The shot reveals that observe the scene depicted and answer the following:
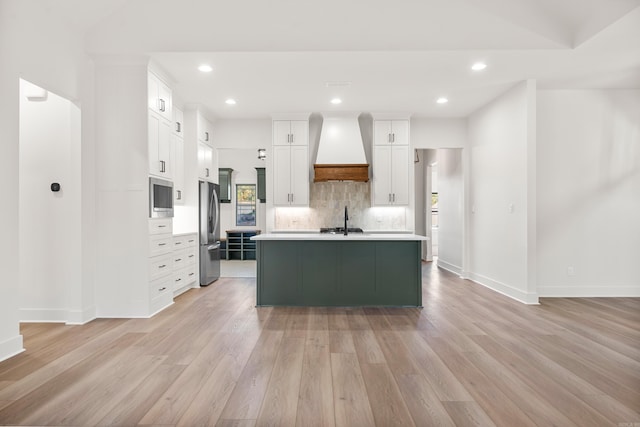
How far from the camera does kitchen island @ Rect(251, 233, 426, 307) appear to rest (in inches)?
167

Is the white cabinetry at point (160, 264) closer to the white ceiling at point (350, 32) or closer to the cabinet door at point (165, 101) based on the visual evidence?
the cabinet door at point (165, 101)

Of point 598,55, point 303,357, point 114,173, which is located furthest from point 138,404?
point 598,55

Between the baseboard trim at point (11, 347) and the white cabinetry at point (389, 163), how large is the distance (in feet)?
16.3

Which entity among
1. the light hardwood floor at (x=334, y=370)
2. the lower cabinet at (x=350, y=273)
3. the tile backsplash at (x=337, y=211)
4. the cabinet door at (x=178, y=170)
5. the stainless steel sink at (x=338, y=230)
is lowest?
the light hardwood floor at (x=334, y=370)

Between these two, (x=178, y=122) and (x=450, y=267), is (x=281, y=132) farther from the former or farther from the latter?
(x=450, y=267)

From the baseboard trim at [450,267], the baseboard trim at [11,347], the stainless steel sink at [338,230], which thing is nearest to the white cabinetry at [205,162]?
the stainless steel sink at [338,230]

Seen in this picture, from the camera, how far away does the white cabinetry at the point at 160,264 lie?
154 inches

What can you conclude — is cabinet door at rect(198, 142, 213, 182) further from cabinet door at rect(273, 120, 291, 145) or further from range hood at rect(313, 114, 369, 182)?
range hood at rect(313, 114, 369, 182)

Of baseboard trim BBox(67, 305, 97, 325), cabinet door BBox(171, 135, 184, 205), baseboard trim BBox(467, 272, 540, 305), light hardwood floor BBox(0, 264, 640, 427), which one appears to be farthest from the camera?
cabinet door BBox(171, 135, 184, 205)

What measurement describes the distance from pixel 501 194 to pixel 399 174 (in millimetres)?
1704

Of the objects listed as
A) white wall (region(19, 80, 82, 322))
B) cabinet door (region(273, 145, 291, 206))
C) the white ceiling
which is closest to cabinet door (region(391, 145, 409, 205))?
cabinet door (region(273, 145, 291, 206))

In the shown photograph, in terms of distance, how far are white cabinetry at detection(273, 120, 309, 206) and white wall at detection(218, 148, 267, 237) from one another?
374 centimetres

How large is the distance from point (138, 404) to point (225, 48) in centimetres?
340

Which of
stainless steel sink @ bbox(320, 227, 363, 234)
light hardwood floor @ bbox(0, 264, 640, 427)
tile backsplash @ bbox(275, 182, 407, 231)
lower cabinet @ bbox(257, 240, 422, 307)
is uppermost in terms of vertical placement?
tile backsplash @ bbox(275, 182, 407, 231)
